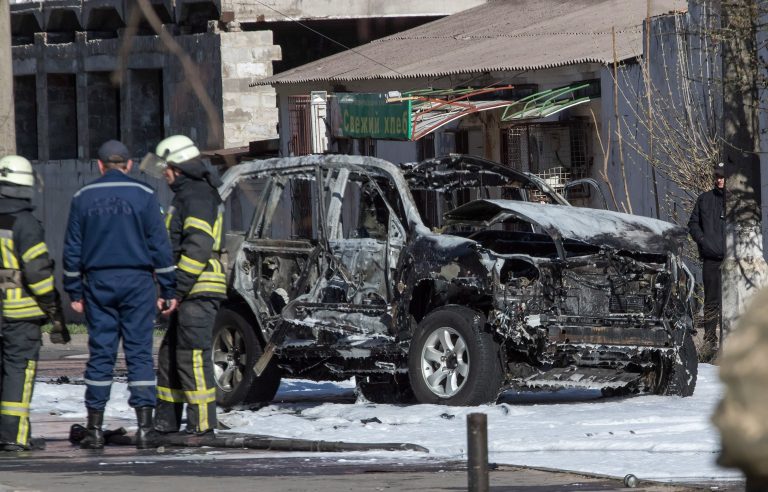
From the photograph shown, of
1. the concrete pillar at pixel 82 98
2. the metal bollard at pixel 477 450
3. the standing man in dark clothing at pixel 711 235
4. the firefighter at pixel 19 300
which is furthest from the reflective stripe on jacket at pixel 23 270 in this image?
the concrete pillar at pixel 82 98

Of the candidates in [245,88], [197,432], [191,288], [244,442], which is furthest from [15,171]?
[245,88]

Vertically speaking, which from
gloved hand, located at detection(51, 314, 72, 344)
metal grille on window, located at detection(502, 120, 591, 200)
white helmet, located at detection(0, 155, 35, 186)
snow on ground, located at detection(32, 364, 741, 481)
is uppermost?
metal grille on window, located at detection(502, 120, 591, 200)

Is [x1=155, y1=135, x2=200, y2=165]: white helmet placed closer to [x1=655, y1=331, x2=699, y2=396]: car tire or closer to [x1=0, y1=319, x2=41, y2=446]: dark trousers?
[x1=0, y1=319, x2=41, y2=446]: dark trousers

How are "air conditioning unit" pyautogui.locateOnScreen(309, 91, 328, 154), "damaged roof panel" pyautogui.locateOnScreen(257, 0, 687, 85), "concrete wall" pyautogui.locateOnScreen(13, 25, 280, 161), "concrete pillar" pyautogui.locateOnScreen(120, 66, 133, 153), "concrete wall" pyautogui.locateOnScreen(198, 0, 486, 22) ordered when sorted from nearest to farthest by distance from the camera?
"damaged roof panel" pyautogui.locateOnScreen(257, 0, 687, 85), "air conditioning unit" pyautogui.locateOnScreen(309, 91, 328, 154), "concrete wall" pyautogui.locateOnScreen(13, 25, 280, 161), "concrete wall" pyautogui.locateOnScreen(198, 0, 486, 22), "concrete pillar" pyautogui.locateOnScreen(120, 66, 133, 153)

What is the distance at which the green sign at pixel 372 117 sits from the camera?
2067 cm

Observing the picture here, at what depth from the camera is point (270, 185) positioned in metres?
12.2

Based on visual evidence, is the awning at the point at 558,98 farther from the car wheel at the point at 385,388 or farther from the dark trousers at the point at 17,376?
the dark trousers at the point at 17,376

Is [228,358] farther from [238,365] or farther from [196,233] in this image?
[196,233]

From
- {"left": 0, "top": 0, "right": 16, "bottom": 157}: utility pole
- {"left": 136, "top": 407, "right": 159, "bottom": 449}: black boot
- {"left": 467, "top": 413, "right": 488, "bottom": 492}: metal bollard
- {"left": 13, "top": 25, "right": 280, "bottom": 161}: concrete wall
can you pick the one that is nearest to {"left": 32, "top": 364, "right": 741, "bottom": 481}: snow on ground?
{"left": 136, "top": 407, "right": 159, "bottom": 449}: black boot

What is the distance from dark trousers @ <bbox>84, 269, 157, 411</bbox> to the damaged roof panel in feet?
39.6

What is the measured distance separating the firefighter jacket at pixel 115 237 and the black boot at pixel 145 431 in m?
0.69

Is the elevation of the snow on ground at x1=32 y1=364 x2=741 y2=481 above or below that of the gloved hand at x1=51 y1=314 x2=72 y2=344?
below

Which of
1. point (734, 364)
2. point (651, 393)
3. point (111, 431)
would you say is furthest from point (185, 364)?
point (734, 364)

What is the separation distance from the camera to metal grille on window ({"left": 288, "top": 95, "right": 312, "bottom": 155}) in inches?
1038
